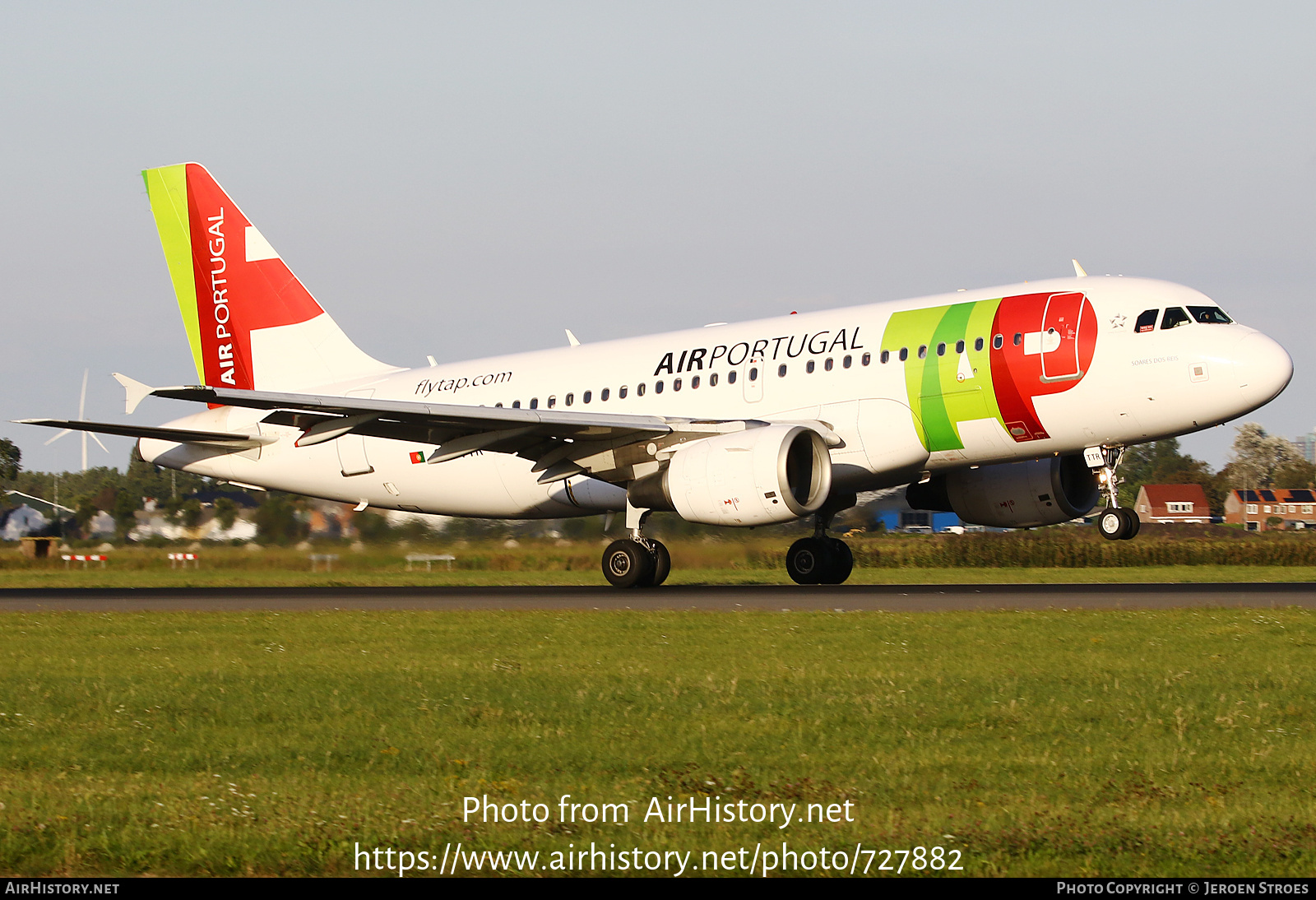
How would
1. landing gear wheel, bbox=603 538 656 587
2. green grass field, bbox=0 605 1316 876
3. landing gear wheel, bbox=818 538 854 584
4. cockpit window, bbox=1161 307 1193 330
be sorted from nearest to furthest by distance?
green grass field, bbox=0 605 1316 876, cockpit window, bbox=1161 307 1193 330, landing gear wheel, bbox=603 538 656 587, landing gear wheel, bbox=818 538 854 584

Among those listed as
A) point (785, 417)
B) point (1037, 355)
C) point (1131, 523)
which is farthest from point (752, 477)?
point (1131, 523)

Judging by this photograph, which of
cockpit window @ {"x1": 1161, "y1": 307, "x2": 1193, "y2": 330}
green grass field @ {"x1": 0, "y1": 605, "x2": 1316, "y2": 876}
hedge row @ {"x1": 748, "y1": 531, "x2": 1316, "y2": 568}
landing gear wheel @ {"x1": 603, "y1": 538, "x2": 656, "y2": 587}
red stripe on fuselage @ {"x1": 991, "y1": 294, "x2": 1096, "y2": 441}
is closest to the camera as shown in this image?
green grass field @ {"x1": 0, "y1": 605, "x2": 1316, "y2": 876}

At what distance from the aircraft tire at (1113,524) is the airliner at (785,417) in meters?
0.04

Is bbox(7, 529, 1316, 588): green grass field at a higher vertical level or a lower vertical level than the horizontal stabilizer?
lower

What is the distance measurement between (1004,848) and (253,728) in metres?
5.02

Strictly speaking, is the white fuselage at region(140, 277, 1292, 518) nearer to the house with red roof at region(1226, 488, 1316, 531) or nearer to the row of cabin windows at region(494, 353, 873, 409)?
the row of cabin windows at region(494, 353, 873, 409)

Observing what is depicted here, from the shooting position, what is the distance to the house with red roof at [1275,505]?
294 feet

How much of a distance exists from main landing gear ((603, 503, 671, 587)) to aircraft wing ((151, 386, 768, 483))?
2.85ft

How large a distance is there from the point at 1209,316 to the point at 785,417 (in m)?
6.67

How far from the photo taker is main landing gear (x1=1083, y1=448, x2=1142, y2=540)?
19.7 m

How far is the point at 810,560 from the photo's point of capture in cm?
2500

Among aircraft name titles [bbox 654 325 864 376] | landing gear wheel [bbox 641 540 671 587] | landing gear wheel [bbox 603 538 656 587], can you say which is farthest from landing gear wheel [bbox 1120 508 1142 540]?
landing gear wheel [bbox 603 538 656 587]

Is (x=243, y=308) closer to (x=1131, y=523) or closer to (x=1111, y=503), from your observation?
(x=1111, y=503)
